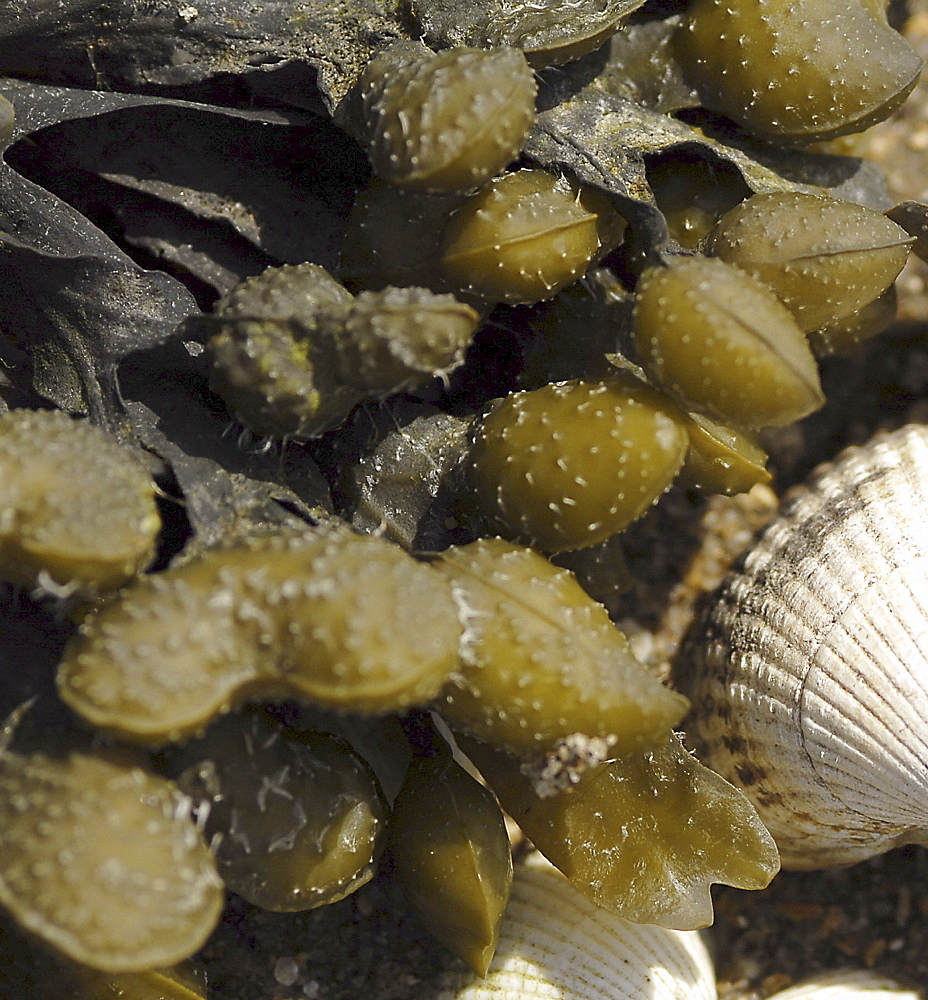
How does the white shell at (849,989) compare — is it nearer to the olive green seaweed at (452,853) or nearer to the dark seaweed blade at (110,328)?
the olive green seaweed at (452,853)

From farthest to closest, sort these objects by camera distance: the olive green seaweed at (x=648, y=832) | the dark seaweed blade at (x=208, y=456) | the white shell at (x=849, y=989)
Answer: the white shell at (x=849, y=989) < the olive green seaweed at (x=648, y=832) < the dark seaweed blade at (x=208, y=456)

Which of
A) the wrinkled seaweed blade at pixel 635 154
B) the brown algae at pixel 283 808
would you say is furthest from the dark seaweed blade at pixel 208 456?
the wrinkled seaweed blade at pixel 635 154

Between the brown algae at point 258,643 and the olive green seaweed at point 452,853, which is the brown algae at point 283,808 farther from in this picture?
the brown algae at point 258,643

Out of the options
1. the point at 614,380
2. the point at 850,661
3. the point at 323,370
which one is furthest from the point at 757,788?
the point at 323,370

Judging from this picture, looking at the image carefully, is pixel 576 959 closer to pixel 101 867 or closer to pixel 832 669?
pixel 832 669

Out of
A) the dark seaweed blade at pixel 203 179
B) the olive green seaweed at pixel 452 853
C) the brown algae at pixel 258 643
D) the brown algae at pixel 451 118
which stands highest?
the brown algae at pixel 451 118

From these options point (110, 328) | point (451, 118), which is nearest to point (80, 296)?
point (110, 328)

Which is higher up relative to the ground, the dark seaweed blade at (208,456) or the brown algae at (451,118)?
the brown algae at (451,118)

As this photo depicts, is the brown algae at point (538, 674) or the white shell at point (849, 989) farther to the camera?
the white shell at point (849, 989)

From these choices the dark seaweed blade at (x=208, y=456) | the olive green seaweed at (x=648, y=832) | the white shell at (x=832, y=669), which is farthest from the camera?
the white shell at (x=832, y=669)
